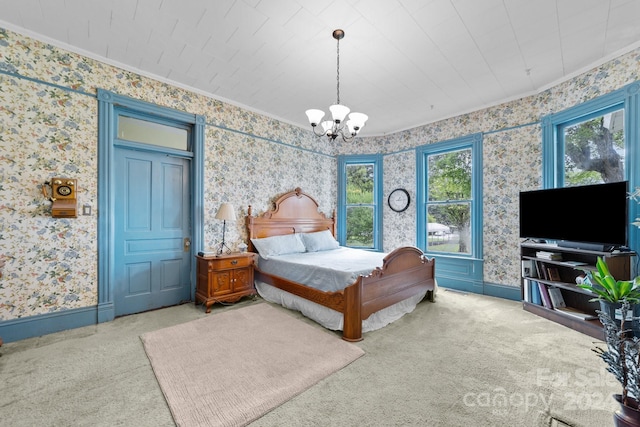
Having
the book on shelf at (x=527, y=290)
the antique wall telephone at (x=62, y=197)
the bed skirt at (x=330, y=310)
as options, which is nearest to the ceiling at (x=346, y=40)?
the antique wall telephone at (x=62, y=197)

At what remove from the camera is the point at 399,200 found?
5.29 metres

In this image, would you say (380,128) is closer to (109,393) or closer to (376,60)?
(376,60)

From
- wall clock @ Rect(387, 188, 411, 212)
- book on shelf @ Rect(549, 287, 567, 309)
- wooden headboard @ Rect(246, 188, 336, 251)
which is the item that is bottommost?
book on shelf @ Rect(549, 287, 567, 309)

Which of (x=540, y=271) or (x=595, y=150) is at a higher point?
(x=595, y=150)

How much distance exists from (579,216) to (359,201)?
3.43 m

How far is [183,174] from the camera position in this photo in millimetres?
3814

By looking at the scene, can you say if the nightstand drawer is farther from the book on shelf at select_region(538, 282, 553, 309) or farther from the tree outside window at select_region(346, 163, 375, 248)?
the book on shelf at select_region(538, 282, 553, 309)

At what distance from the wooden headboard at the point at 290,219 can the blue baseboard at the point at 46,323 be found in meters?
2.11

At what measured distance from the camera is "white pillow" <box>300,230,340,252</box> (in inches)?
184

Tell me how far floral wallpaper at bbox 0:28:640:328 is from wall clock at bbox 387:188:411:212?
0.13 metres

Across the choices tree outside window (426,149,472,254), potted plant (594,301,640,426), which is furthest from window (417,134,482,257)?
potted plant (594,301,640,426)

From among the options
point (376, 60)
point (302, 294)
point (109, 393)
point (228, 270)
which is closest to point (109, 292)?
point (228, 270)

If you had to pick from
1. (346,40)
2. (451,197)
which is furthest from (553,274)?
(346,40)

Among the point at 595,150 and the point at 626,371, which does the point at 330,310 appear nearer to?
the point at 626,371
